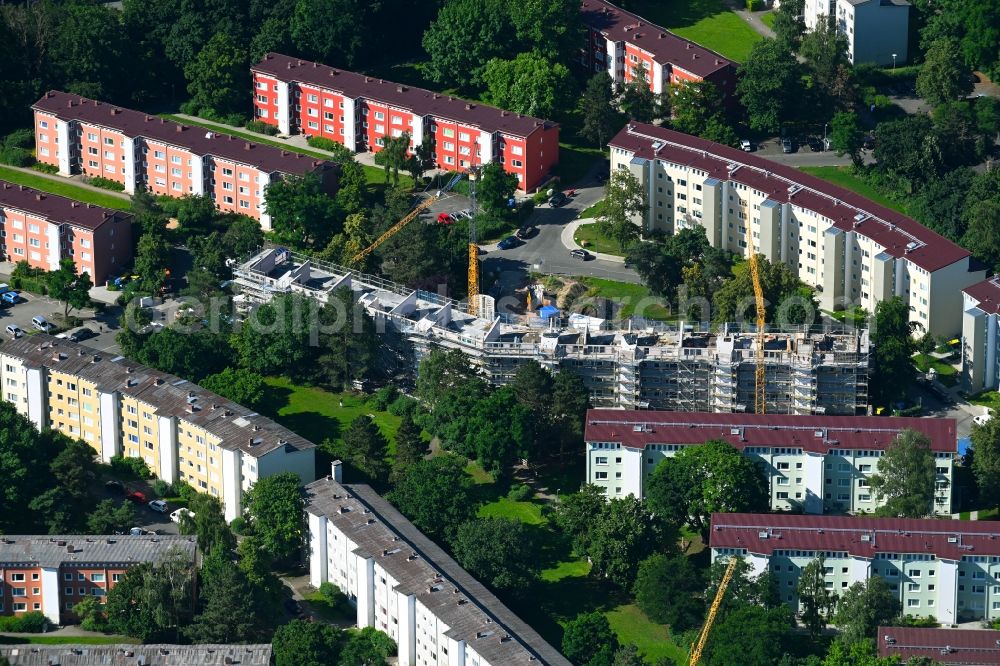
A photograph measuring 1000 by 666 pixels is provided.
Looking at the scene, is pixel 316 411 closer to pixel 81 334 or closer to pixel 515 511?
pixel 515 511

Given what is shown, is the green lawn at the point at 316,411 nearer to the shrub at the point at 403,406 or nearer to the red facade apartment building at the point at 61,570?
the shrub at the point at 403,406

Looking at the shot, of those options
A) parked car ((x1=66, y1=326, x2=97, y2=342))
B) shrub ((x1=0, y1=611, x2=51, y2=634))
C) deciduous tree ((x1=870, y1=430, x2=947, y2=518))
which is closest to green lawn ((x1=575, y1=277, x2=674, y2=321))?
deciduous tree ((x1=870, y1=430, x2=947, y2=518))

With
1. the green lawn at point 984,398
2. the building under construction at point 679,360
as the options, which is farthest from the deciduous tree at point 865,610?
the green lawn at point 984,398

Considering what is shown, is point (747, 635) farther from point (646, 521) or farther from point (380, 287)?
point (380, 287)

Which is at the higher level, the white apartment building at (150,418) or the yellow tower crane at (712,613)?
the white apartment building at (150,418)

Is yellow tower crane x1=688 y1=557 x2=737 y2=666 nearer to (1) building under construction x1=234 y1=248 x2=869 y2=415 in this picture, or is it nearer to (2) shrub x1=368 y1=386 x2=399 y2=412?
(1) building under construction x1=234 y1=248 x2=869 y2=415

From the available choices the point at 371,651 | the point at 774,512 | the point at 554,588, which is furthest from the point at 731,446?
the point at 371,651

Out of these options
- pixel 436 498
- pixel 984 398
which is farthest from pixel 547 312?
pixel 984 398
